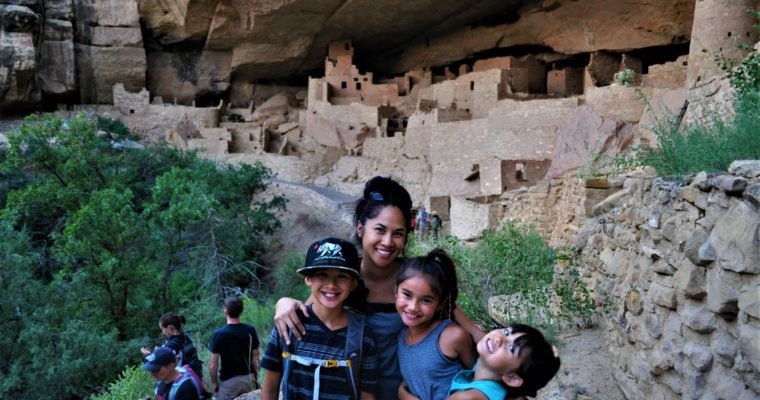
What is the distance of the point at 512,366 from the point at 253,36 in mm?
20873

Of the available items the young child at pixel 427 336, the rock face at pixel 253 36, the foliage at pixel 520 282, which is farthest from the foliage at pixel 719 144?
the rock face at pixel 253 36

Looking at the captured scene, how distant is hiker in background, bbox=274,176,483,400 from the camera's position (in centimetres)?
230

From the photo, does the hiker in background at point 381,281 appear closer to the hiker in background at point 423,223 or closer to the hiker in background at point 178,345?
the hiker in background at point 178,345

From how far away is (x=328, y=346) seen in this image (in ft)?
7.49

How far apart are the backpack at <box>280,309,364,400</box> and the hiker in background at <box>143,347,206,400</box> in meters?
1.73

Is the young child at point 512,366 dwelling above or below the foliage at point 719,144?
below

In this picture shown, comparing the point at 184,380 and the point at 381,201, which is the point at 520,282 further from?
the point at 381,201

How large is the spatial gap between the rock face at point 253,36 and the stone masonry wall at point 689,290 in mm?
14434

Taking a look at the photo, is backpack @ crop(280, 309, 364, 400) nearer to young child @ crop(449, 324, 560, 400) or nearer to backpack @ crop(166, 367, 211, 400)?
young child @ crop(449, 324, 560, 400)

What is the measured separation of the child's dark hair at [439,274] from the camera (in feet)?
7.41

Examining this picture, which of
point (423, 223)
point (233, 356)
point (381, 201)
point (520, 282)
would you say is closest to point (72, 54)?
point (423, 223)

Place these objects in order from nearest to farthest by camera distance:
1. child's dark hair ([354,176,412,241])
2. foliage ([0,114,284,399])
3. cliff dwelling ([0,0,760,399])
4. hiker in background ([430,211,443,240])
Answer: child's dark hair ([354,176,412,241]), cliff dwelling ([0,0,760,399]), foliage ([0,114,284,399]), hiker in background ([430,211,443,240])

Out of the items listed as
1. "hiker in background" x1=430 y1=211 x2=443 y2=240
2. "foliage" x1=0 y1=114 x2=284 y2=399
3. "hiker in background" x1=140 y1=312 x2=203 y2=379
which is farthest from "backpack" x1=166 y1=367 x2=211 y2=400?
"hiker in background" x1=430 y1=211 x2=443 y2=240

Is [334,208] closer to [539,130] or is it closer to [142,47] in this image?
[539,130]
